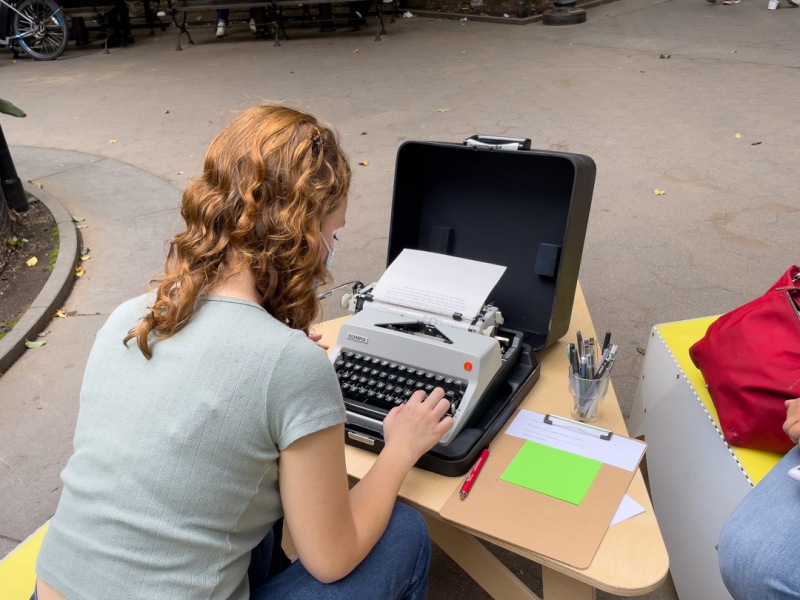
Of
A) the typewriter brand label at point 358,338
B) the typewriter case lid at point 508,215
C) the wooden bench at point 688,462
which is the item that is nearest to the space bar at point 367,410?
the typewriter brand label at point 358,338

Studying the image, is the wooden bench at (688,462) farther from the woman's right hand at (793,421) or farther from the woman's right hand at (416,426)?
the woman's right hand at (416,426)

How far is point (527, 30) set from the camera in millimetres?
9008

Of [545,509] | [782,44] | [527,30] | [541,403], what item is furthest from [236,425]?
[527,30]

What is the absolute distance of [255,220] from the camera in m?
1.08

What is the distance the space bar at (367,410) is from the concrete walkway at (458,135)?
0.76m

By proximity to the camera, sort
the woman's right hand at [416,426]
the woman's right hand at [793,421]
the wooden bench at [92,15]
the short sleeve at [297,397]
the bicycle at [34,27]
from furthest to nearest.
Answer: the wooden bench at [92,15] → the bicycle at [34,27] → the woman's right hand at [793,421] → the woman's right hand at [416,426] → the short sleeve at [297,397]

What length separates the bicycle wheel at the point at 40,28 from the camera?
8.27 metres

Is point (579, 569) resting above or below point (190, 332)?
below

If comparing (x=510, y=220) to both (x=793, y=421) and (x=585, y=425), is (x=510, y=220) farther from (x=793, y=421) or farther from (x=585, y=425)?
(x=793, y=421)

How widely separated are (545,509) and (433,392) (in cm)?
30

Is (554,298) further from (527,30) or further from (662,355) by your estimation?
(527,30)

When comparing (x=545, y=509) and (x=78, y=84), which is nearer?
(x=545, y=509)

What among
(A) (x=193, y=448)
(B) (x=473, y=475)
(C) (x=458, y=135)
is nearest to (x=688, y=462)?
(B) (x=473, y=475)

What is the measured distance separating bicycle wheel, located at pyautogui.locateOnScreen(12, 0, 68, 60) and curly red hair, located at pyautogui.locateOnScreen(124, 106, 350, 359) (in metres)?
8.81
